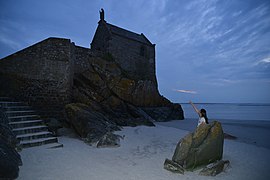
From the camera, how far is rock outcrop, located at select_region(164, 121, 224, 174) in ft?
15.7

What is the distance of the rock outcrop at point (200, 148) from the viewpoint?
15.7 ft

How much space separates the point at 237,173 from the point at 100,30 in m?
26.6

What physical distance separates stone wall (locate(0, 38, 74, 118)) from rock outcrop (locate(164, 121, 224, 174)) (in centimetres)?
876

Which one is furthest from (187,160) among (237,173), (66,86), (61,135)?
(66,86)

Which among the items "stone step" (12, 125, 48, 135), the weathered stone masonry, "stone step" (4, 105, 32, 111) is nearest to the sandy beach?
"stone step" (12, 125, 48, 135)

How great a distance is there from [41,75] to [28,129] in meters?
4.47

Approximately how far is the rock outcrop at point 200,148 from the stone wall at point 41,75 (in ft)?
28.8

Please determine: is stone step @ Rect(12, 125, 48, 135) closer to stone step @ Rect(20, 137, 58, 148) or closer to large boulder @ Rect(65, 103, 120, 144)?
stone step @ Rect(20, 137, 58, 148)

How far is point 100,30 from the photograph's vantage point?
2608 centimetres

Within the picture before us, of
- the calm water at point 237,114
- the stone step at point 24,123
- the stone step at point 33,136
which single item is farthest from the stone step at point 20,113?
Answer: the calm water at point 237,114

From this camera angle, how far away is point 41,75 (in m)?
10.0

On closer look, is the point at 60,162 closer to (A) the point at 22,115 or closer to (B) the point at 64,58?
(A) the point at 22,115

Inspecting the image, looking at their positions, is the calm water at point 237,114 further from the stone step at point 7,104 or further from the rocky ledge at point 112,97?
the stone step at point 7,104

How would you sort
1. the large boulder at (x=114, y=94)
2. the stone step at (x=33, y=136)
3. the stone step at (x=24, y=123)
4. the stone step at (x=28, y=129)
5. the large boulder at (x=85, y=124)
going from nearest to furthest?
the stone step at (x=33, y=136), the stone step at (x=28, y=129), the stone step at (x=24, y=123), the large boulder at (x=85, y=124), the large boulder at (x=114, y=94)
